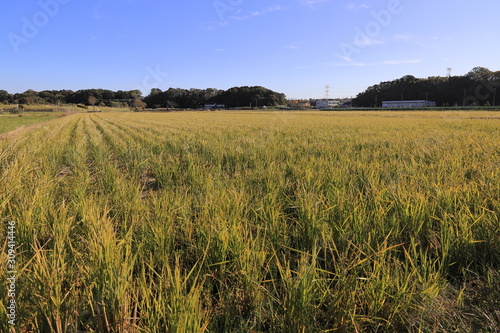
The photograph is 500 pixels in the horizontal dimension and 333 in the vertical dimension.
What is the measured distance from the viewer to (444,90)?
82.0m

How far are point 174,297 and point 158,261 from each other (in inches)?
26.6

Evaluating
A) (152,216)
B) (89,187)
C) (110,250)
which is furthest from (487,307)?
(89,187)

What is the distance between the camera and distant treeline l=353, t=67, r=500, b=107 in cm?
7600

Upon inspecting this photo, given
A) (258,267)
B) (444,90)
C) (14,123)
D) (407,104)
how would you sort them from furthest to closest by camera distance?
(407,104) → (444,90) → (14,123) → (258,267)

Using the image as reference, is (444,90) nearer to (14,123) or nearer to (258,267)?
(14,123)

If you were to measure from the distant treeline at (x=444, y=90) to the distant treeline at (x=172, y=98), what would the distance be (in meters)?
40.3

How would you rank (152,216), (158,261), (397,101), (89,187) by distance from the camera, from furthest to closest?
1. (397,101)
2. (89,187)
3. (152,216)
4. (158,261)

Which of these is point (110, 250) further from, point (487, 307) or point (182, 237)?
point (487, 307)

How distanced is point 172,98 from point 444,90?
338ft

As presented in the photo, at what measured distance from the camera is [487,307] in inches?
54.6

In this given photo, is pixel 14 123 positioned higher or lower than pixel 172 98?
lower

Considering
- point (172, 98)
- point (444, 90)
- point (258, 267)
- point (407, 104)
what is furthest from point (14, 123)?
point (444, 90)

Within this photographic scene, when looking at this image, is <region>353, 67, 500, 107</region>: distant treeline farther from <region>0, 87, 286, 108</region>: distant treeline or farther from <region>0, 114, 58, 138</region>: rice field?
<region>0, 114, 58, 138</region>: rice field

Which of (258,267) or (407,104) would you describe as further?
(407,104)
